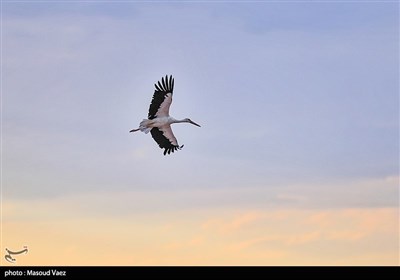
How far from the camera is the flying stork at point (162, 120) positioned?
67562 millimetres

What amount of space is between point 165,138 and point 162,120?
1.87 metres

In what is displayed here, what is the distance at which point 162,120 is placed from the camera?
2704 inches

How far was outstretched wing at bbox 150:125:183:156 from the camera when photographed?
229 feet

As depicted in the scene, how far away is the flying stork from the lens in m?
67.6

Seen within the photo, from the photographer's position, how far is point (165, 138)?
2756 inches

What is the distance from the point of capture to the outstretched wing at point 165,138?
2749 inches
